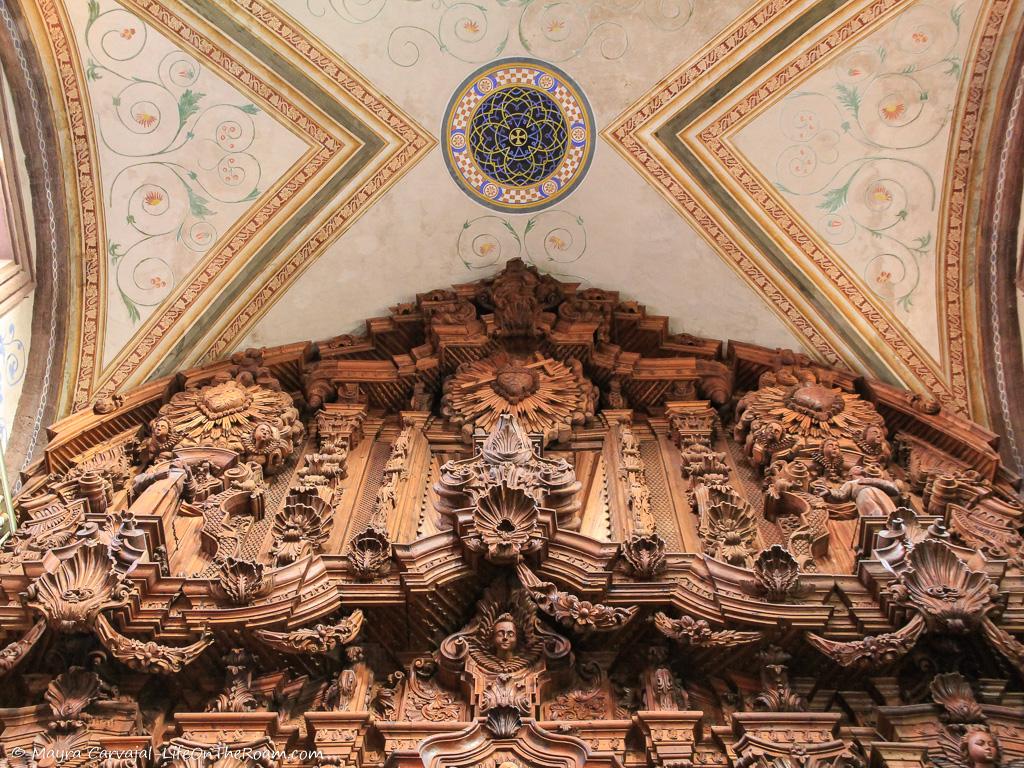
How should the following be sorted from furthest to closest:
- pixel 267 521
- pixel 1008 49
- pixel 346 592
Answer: pixel 1008 49, pixel 267 521, pixel 346 592

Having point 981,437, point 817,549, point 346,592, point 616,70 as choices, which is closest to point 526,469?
point 346,592

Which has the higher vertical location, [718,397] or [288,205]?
[288,205]

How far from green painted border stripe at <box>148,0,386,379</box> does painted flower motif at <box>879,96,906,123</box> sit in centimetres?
431

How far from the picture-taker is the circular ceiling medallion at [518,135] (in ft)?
31.4

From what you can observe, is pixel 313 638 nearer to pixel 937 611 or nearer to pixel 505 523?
pixel 505 523

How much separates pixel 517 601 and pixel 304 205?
4780 millimetres

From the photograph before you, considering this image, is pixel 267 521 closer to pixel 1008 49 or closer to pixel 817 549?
pixel 817 549

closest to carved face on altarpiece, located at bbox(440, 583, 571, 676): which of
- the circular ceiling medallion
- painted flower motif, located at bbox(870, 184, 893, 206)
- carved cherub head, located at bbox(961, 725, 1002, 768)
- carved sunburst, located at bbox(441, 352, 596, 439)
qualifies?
carved cherub head, located at bbox(961, 725, 1002, 768)

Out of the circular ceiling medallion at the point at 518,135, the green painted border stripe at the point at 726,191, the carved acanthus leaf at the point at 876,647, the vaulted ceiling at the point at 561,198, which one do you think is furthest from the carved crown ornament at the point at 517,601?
the circular ceiling medallion at the point at 518,135

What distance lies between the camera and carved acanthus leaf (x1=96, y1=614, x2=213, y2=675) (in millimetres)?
5809

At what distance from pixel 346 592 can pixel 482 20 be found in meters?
5.32

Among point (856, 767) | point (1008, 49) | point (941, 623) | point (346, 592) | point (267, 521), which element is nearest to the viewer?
point (856, 767)

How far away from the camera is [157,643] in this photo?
601 cm

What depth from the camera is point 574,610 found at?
6.10 metres
